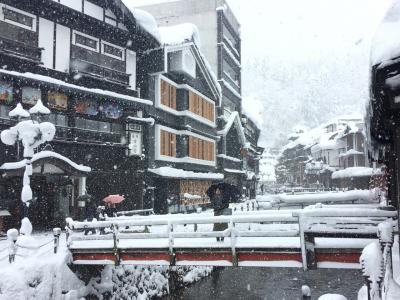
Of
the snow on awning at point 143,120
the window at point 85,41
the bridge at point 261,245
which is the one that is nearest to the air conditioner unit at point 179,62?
the snow on awning at point 143,120

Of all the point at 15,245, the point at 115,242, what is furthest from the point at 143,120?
the point at 15,245

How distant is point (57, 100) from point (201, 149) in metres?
15.9

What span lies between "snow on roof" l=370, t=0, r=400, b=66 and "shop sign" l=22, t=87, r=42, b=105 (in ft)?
58.9

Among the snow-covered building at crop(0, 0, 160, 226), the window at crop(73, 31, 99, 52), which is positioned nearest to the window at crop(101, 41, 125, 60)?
the snow-covered building at crop(0, 0, 160, 226)

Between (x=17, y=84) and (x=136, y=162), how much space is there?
8766 mm

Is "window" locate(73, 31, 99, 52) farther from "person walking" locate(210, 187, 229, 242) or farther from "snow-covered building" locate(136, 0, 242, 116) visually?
"snow-covered building" locate(136, 0, 242, 116)

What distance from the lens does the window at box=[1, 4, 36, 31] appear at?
19.7 m

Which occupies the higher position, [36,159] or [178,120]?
[178,120]

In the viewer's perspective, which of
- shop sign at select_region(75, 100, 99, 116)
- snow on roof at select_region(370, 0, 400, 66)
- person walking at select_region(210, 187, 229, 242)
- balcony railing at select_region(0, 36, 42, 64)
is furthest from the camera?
shop sign at select_region(75, 100, 99, 116)

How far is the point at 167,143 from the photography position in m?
30.5

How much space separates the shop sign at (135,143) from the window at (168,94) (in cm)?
393

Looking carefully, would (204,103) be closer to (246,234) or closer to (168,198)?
(168,198)

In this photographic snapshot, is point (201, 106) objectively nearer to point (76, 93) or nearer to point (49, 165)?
point (76, 93)

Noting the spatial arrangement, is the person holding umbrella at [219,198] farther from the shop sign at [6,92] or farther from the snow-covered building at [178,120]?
the snow-covered building at [178,120]
